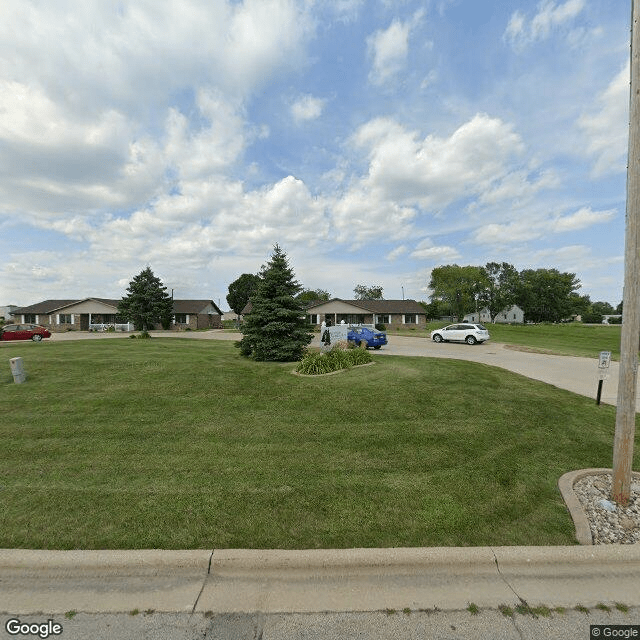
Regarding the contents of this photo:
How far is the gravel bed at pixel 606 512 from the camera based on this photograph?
3.43 metres

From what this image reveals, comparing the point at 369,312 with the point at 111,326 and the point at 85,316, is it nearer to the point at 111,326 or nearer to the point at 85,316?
the point at 111,326

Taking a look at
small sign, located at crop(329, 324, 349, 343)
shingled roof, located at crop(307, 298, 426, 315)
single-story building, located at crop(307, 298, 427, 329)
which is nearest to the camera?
small sign, located at crop(329, 324, 349, 343)

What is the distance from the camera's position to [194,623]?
97.5 inches

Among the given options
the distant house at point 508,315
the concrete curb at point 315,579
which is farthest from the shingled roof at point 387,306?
the concrete curb at point 315,579

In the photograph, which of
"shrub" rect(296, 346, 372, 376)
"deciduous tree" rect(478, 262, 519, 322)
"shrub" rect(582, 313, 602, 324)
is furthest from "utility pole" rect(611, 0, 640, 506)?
"shrub" rect(582, 313, 602, 324)

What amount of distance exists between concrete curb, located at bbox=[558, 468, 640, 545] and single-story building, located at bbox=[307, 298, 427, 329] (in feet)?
128

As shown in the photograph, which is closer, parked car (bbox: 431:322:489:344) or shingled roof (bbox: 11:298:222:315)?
parked car (bbox: 431:322:489:344)

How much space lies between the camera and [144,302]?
39438 mm

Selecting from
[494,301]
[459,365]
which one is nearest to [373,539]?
[459,365]

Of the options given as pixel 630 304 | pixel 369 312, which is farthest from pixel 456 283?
pixel 630 304

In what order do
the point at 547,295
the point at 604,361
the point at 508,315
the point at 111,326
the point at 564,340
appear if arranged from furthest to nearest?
the point at 508,315, the point at 547,295, the point at 111,326, the point at 564,340, the point at 604,361

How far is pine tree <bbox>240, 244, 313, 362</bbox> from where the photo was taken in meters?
12.6

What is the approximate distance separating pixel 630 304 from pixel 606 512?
7.87 feet

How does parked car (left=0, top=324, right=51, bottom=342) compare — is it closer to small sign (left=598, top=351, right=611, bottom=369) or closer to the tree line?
small sign (left=598, top=351, right=611, bottom=369)
